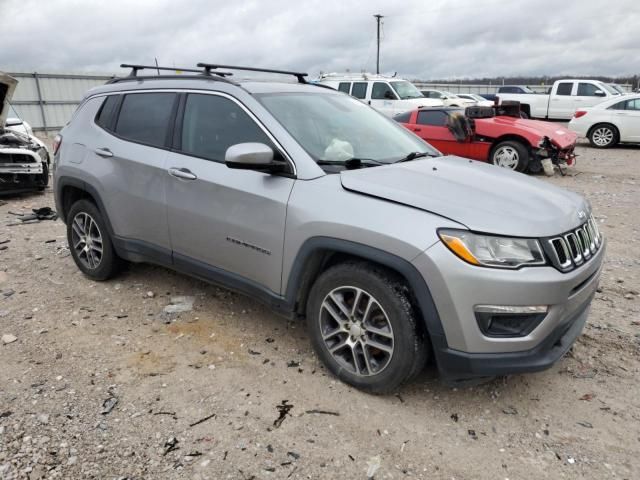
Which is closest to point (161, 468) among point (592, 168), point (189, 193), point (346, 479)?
point (346, 479)

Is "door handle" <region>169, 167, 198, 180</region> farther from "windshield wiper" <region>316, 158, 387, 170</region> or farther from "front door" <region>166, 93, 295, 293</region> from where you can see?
"windshield wiper" <region>316, 158, 387, 170</region>

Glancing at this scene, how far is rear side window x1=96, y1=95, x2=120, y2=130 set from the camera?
4.29 meters

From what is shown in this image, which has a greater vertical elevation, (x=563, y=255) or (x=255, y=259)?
(x=563, y=255)

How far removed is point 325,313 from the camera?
3049 mm

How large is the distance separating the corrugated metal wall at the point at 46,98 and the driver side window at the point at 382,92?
11150 millimetres

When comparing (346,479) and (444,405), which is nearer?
(346,479)

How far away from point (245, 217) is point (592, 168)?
10.6 meters

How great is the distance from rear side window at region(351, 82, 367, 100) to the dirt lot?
12.7 metres

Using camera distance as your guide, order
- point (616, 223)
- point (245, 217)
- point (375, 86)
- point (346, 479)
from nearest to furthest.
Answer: point (346, 479) → point (245, 217) → point (616, 223) → point (375, 86)

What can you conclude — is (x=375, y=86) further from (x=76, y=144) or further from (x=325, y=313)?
(x=325, y=313)

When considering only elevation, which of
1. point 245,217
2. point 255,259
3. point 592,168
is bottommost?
point 592,168

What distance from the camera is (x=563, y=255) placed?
2.60 m

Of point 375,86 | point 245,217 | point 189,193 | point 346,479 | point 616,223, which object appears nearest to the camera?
point 346,479

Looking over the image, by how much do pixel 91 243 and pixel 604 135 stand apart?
47.8ft
